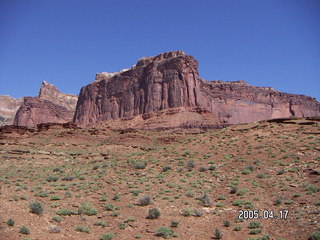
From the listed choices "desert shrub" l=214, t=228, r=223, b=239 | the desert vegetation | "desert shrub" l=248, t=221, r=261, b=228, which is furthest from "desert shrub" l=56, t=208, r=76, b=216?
"desert shrub" l=248, t=221, r=261, b=228

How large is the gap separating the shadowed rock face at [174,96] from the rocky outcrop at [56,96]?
37906 millimetres

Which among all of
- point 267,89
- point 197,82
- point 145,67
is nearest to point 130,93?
point 145,67

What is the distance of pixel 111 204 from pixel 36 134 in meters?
31.9

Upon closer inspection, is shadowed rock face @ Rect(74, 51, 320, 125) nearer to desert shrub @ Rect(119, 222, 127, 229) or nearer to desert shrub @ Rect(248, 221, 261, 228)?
desert shrub @ Rect(248, 221, 261, 228)

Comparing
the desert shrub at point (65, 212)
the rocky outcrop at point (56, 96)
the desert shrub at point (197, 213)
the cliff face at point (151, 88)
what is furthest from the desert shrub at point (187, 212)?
the rocky outcrop at point (56, 96)

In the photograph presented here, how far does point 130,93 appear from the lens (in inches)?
3639

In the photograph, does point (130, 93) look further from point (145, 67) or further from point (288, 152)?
point (288, 152)

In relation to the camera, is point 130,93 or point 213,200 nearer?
point 213,200

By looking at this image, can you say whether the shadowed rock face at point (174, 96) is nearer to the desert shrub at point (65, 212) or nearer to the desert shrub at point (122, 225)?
the desert shrub at point (65, 212)

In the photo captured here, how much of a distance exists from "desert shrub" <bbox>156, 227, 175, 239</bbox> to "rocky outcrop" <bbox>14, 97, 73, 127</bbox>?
112414 mm

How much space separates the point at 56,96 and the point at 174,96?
343ft

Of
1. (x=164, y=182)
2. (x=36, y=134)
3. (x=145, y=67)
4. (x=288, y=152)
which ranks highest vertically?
(x=145, y=67)

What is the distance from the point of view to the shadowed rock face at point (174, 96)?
82312 mm

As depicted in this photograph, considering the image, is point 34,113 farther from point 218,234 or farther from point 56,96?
point 218,234
